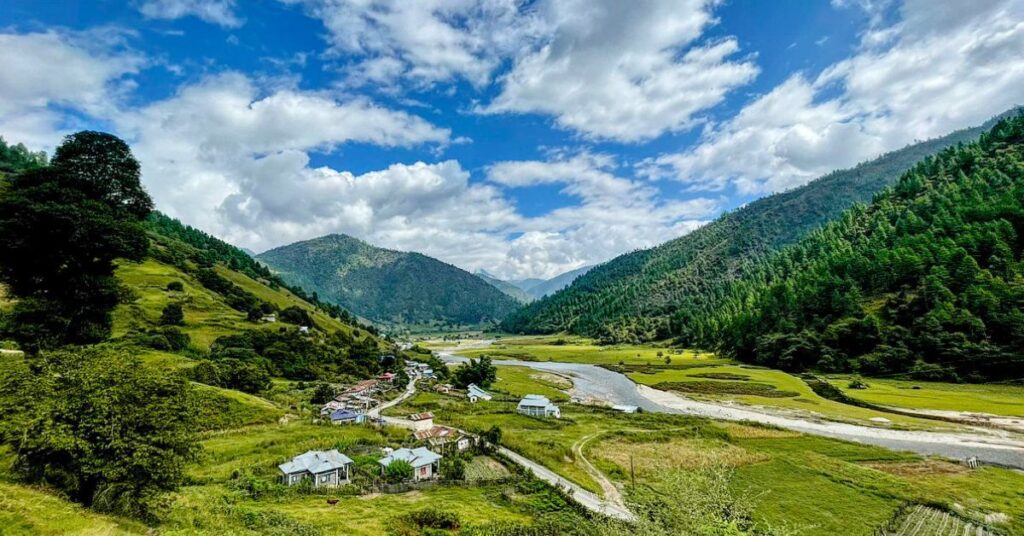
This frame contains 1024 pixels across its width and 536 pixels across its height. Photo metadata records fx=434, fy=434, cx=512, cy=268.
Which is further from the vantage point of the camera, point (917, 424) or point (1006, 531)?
point (917, 424)

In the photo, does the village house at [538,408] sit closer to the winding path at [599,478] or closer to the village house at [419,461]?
the winding path at [599,478]

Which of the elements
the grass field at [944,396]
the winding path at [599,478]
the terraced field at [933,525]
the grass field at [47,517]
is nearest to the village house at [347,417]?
the winding path at [599,478]

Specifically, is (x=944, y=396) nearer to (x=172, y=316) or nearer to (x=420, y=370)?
(x=420, y=370)

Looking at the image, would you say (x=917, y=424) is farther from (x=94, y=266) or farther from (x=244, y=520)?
(x=94, y=266)

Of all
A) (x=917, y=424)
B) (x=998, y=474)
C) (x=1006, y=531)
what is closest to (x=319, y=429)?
(x=1006, y=531)

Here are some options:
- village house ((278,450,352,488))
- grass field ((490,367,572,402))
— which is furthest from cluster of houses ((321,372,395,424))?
grass field ((490,367,572,402))

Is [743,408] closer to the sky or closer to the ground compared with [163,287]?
closer to the ground
